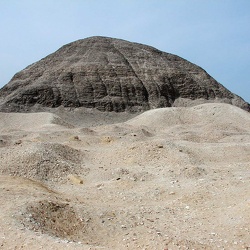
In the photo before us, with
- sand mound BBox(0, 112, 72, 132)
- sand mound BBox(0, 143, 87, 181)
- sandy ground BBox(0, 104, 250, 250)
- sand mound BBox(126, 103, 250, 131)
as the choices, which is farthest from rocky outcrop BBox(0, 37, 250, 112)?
sand mound BBox(0, 143, 87, 181)

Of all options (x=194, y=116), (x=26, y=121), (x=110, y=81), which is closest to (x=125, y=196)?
(x=194, y=116)

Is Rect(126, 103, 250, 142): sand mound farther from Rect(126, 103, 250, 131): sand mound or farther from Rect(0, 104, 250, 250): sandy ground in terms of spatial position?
Rect(0, 104, 250, 250): sandy ground

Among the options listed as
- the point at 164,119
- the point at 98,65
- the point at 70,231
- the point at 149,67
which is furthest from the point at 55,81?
the point at 70,231

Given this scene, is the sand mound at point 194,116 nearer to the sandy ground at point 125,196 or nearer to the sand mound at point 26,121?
the sand mound at point 26,121

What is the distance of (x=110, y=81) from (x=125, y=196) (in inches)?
1710

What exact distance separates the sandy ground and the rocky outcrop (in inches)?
1139

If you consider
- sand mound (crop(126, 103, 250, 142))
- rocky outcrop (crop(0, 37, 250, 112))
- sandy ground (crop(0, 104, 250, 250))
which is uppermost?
rocky outcrop (crop(0, 37, 250, 112))

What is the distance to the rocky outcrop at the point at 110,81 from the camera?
52.2m

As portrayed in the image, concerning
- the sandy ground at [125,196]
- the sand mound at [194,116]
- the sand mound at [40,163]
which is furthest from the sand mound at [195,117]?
the sand mound at [40,163]

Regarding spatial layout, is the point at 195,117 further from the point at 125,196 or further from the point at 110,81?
the point at 125,196

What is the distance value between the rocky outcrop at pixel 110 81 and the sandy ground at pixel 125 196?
28.9 meters

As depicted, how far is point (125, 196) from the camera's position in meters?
12.2

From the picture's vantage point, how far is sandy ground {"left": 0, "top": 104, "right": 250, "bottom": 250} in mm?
7859

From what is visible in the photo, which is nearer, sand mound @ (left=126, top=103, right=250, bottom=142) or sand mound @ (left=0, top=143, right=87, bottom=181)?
sand mound @ (left=0, top=143, right=87, bottom=181)
